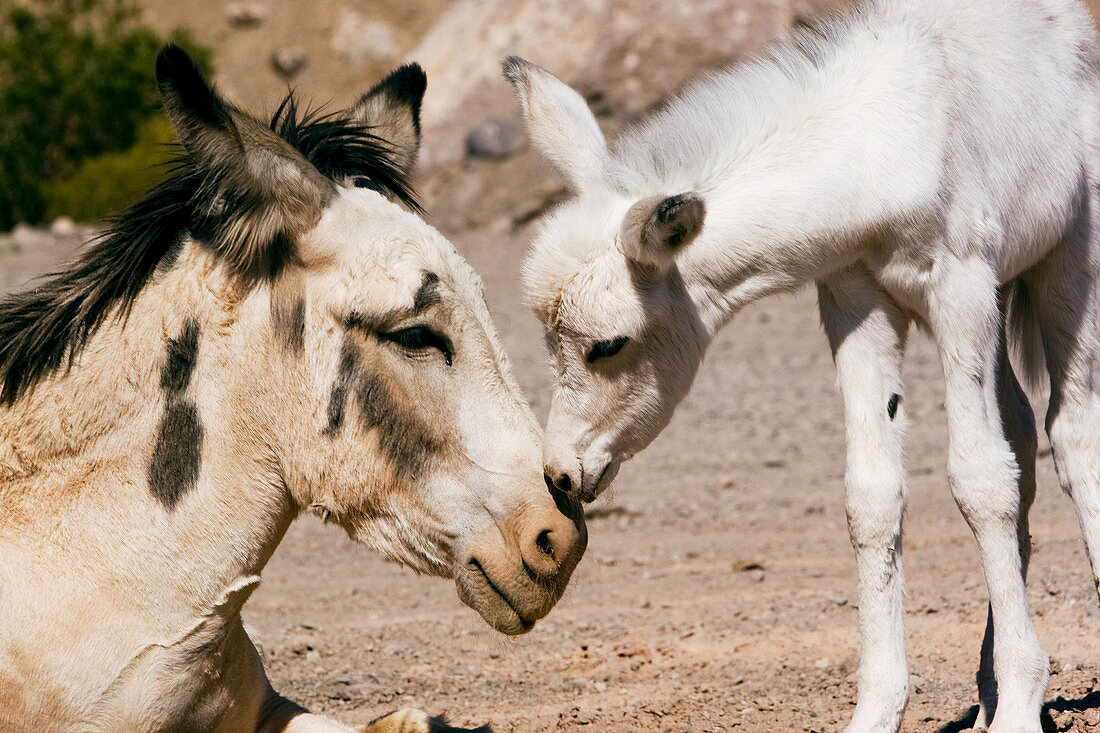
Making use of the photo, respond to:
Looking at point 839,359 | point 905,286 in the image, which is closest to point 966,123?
point 905,286

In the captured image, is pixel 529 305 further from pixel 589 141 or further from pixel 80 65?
pixel 80 65

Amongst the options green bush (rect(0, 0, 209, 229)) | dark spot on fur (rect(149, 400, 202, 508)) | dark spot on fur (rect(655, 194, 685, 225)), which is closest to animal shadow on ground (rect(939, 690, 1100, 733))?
dark spot on fur (rect(655, 194, 685, 225))

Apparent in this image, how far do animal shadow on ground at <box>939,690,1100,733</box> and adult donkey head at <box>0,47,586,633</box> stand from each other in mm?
1895

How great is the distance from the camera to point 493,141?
64.3 ft

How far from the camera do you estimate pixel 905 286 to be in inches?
161

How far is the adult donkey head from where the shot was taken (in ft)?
11.0

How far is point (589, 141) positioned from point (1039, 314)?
1987 mm

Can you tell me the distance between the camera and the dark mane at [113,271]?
351 centimetres

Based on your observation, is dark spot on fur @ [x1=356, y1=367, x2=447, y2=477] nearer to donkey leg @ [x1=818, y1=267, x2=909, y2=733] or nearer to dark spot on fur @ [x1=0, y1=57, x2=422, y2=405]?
dark spot on fur @ [x1=0, y1=57, x2=422, y2=405]

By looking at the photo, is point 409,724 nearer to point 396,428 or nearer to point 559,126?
point 396,428

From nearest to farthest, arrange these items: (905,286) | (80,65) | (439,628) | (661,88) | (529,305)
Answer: (905,286)
(529,305)
(439,628)
(661,88)
(80,65)

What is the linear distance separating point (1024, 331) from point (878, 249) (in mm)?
1175

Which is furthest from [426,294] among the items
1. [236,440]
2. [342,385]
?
[236,440]

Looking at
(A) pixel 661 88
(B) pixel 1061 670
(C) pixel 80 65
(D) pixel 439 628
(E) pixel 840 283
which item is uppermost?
(E) pixel 840 283
